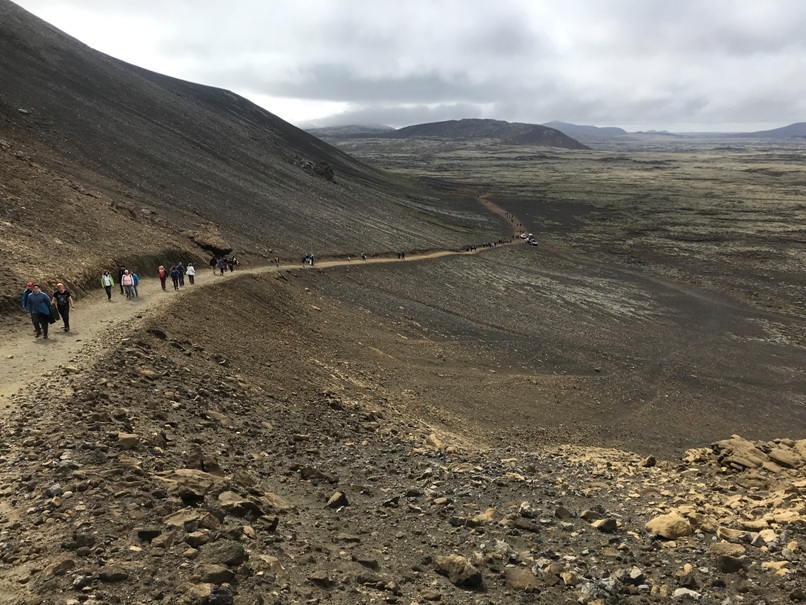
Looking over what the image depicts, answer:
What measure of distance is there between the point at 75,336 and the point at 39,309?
1195 mm

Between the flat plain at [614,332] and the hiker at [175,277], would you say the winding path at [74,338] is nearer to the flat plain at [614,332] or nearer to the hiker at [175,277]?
the hiker at [175,277]

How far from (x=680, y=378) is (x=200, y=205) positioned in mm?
37525

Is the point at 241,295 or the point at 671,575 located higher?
the point at 241,295

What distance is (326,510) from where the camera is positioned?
32.9ft

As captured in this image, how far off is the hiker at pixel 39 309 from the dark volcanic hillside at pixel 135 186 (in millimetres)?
2548

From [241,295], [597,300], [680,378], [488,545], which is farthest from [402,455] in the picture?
[597,300]

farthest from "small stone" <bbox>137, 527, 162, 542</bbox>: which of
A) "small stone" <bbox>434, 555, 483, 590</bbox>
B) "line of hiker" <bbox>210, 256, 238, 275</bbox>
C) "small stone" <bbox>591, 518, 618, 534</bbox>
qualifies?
"line of hiker" <bbox>210, 256, 238, 275</bbox>

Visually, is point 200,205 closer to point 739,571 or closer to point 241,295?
point 241,295

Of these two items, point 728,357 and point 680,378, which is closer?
point 680,378

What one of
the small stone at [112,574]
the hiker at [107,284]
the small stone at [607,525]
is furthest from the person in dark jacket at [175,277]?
the small stone at [607,525]

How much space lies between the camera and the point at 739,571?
8.32 metres

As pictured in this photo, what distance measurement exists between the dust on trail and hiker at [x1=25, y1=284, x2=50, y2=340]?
0.34m

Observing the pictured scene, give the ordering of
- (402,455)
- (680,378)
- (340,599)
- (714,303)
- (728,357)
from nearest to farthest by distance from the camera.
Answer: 1. (340,599)
2. (402,455)
3. (680,378)
4. (728,357)
5. (714,303)

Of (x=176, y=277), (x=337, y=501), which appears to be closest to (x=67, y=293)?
(x=176, y=277)
